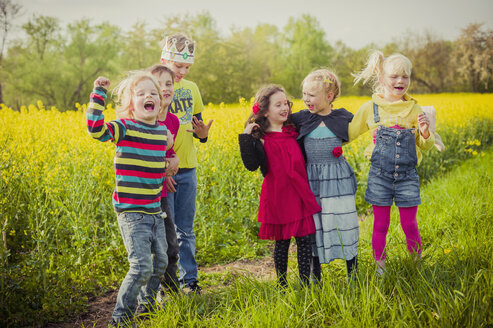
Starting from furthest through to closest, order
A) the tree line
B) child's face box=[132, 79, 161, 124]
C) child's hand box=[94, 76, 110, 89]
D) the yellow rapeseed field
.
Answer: the tree line
the yellow rapeseed field
child's face box=[132, 79, 161, 124]
child's hand box=[94, 76, 110, 89]

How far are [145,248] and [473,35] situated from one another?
19196 mm

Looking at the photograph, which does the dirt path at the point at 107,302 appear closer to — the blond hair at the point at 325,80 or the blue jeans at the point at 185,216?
the blue jeans at the point at 185,216

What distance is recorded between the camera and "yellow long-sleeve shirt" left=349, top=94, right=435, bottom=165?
2.81 metres

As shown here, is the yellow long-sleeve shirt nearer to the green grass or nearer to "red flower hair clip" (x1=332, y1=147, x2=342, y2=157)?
"red flower hair clip" (x1=332, y1=147, x2=342, y2=157)

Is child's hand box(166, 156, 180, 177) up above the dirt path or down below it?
Answer: above

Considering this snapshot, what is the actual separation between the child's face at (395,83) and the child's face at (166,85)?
1.51 metres

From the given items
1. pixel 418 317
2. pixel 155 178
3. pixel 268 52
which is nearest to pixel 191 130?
pixel 155 178

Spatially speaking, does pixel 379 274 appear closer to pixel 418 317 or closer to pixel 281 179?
pixel 418 317

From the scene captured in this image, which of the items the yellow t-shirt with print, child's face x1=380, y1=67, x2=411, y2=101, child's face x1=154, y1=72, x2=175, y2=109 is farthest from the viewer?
the yellow t-shirt with print

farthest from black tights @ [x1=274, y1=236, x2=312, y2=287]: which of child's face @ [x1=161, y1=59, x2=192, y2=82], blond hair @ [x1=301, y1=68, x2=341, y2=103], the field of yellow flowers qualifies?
child's face @ [x1=161, y1=59, x2=192, y2=82]

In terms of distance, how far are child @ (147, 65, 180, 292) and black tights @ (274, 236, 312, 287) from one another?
2.33 feet

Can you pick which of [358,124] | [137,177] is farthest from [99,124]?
[358,124]

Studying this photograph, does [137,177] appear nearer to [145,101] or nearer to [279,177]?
[145,101]

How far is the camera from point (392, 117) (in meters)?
2.82
